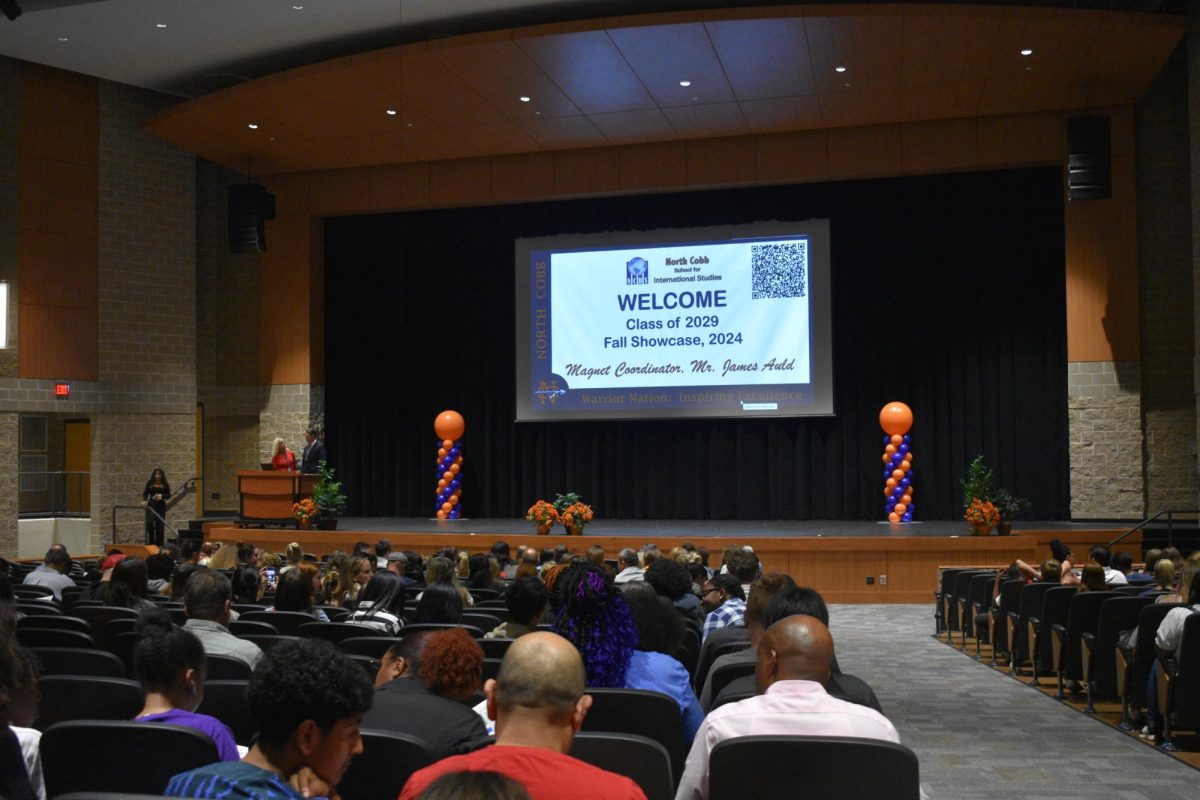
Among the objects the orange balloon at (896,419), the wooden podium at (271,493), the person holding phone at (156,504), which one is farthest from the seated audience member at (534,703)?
the person holding phone at (156,504)

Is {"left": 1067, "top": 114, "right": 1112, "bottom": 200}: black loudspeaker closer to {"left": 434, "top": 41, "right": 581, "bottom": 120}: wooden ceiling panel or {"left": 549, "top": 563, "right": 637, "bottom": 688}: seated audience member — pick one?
{"left": 434, "top": 41, "right": 581, "bottom": 120}: wooden ceiling panel

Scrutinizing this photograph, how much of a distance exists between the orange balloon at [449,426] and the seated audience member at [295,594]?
37.9ft

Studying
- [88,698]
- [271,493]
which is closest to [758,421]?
[271,493]

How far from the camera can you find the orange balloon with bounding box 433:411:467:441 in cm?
1739

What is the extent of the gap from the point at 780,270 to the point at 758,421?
2123 millimetres

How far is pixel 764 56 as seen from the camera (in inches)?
521

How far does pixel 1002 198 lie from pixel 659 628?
13.3 meters

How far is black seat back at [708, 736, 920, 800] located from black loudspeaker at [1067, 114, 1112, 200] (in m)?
11.8

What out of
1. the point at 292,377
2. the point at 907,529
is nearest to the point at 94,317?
the point at 292,377

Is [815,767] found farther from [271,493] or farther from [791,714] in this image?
[271,493]

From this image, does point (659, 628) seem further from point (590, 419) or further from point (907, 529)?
point (590, 419)

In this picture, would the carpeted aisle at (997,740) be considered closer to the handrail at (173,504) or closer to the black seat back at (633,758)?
the black seat back at (633,758)

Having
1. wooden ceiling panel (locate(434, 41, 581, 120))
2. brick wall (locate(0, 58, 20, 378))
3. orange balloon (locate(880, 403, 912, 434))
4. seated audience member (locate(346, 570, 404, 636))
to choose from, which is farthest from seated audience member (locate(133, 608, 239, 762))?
brick wall (locate(0, 58, 20, 378))

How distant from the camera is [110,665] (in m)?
3.95
